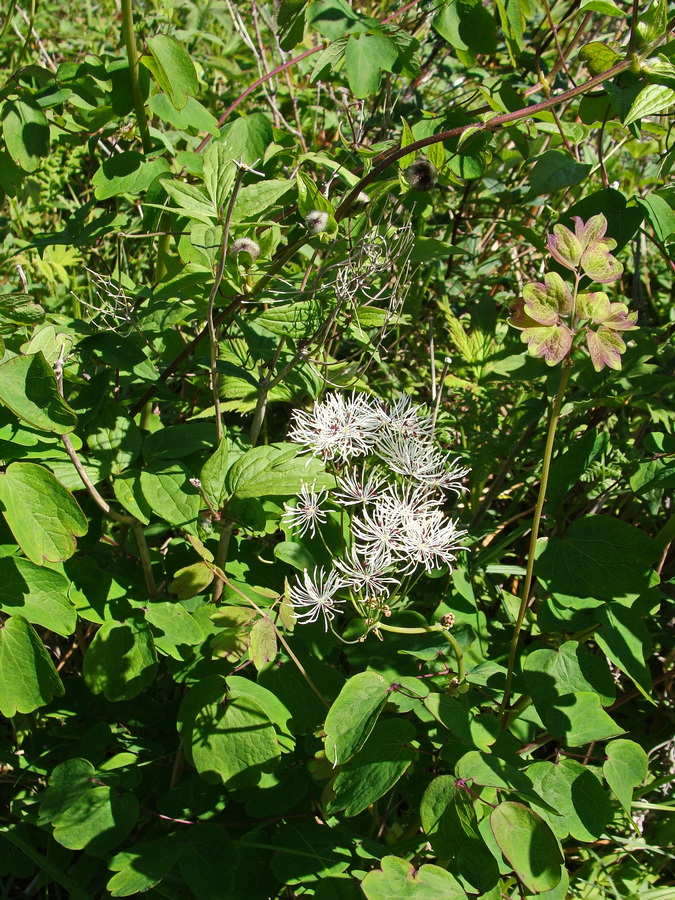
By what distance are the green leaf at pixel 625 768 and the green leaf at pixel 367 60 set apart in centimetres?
114

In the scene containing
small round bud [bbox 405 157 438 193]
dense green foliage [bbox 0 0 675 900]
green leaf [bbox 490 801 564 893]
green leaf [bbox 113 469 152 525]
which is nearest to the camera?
green leaf [bbox 490 801 564 893]

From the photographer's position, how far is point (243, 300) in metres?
1.18

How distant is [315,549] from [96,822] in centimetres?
54

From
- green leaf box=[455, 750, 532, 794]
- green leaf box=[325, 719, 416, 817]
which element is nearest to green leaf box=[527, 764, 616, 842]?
green leaf box=[455, 750, 532, 794]


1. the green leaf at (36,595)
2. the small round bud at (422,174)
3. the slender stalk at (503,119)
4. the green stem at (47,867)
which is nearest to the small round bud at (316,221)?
the slender stalk at (503,119)

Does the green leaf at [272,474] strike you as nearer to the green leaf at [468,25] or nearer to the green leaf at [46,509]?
the green leaf at [46,509]

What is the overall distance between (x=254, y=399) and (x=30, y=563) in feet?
1.56

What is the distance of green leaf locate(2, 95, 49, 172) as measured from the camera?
4.35 ft

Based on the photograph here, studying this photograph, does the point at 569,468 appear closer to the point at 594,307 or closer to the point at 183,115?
the point at 594,307

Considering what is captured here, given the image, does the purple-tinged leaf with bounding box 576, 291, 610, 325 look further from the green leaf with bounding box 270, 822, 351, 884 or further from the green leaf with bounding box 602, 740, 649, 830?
the green leaf with bounding box 270, 822, 351, 884

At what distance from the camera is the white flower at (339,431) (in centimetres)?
116

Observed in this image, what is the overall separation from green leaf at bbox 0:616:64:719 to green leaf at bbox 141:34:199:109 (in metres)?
0.86

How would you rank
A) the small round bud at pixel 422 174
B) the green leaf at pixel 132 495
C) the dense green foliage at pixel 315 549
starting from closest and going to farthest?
1. the dense green foliage at pixel 315 549
2. the green leaf at pixel 132 495
3. the small round bud at pixel 422 174

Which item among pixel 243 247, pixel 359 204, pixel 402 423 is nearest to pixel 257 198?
pixel 243 247
